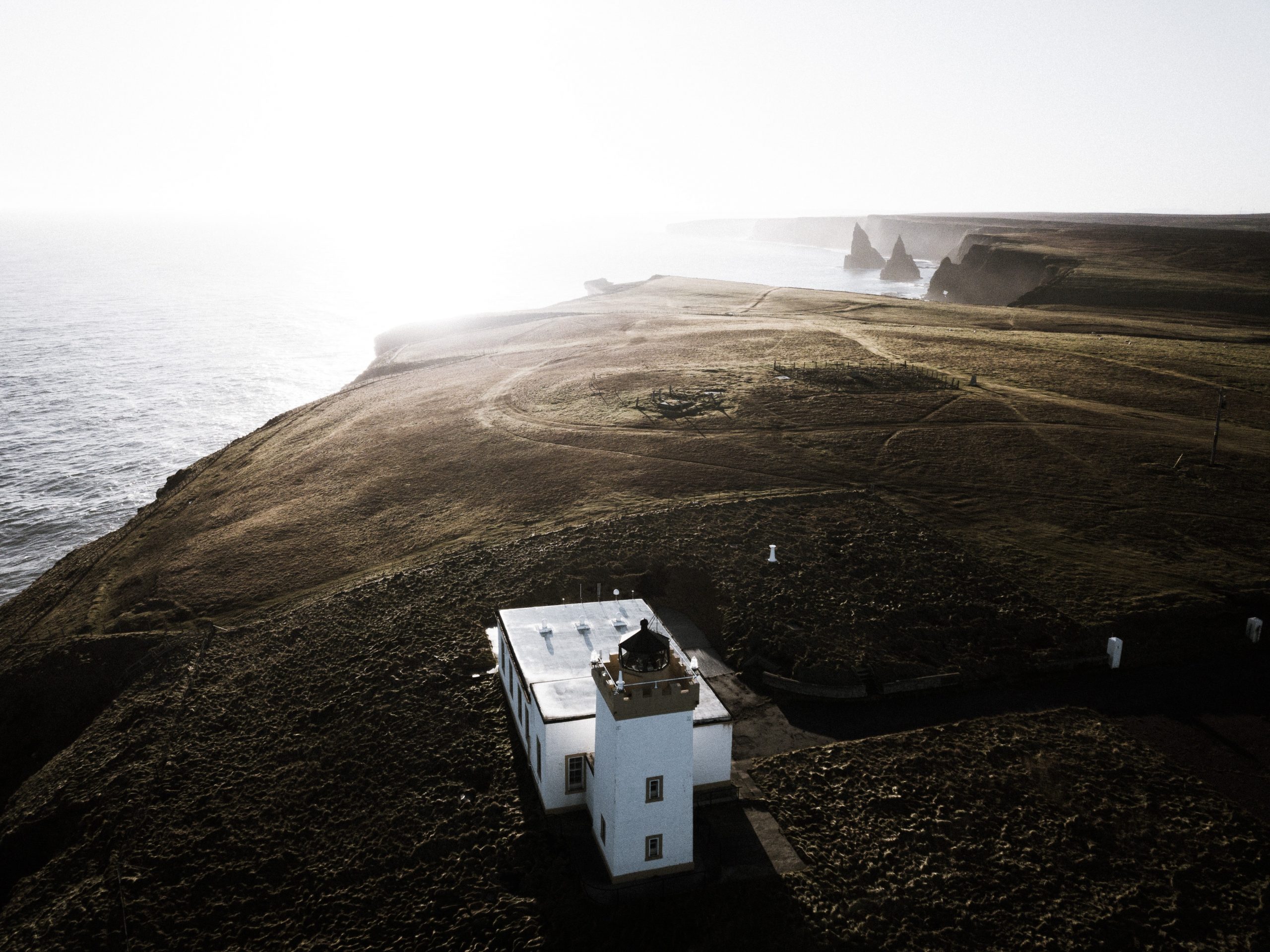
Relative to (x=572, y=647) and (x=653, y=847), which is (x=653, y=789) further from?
(x=572, y=647)

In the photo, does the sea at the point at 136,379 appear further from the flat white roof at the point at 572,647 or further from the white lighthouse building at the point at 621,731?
the white lighthouse building at the point at 621,731

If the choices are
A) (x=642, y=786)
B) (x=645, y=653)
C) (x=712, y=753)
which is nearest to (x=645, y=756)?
(x=642, y=786)

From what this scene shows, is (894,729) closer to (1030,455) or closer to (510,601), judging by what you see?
(510,601)

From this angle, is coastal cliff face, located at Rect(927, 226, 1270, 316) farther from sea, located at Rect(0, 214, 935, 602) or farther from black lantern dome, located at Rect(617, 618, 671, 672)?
black lantern dome, located at Rect(617, 618, 671, 672)

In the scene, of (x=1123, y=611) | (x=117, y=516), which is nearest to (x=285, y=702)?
(x=1123, y=611)

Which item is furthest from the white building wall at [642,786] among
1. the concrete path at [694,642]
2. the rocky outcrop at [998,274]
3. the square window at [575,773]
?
the rocky outcrop at [998,274]

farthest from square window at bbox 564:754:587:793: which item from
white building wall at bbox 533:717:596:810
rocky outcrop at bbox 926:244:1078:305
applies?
rocky outcrop at bbox 926:244:1078:305
